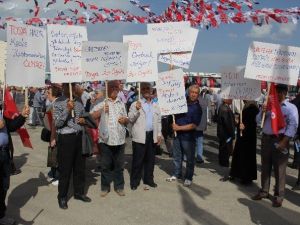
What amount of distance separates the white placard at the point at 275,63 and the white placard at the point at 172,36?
184 cm

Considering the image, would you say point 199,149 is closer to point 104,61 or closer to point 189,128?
point 189,128

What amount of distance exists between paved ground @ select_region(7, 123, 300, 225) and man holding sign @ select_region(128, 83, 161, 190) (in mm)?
320

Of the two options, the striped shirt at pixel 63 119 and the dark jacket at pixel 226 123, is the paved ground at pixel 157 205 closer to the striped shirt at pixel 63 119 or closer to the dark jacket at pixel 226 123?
the striped shirt at pixel 63 119

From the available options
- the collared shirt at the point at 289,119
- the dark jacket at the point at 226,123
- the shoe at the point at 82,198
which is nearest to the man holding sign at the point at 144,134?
the shoe at the point at 82,198

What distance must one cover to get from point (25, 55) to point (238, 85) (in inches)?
160

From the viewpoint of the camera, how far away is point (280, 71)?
7.25m

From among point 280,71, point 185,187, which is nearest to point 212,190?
point 185,187

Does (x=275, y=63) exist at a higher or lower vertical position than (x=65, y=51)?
lower

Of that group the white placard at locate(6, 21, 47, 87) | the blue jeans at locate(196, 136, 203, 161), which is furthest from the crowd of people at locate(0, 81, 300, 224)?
the blue jeans at locate(196, 136, 203, 161)

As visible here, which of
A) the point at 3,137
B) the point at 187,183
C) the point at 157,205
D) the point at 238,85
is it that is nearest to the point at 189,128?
the point at 187,183

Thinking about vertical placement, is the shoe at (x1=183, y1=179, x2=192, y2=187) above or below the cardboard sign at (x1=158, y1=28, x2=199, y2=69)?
below

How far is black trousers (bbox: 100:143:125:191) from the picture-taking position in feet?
23.6

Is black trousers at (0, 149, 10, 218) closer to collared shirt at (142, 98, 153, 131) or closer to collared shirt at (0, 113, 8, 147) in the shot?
collared shirt at (0, 113, 8, 147)

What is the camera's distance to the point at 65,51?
676 centimetres
